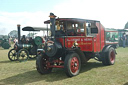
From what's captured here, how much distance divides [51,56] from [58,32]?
99cm

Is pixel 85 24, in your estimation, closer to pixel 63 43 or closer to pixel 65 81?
pixel 63 43

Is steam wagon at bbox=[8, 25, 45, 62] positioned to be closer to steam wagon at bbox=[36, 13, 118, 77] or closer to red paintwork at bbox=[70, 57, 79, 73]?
steam wagon at bbox=[36, 13, 118, 77]

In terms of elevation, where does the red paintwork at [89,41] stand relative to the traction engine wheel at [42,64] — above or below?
above

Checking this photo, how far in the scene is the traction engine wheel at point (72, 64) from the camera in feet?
16.7

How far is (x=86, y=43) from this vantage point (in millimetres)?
6160

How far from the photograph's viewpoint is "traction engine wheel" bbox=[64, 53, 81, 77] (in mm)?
5094

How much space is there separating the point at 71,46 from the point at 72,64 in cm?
77

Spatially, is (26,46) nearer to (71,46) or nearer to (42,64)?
(42,64)

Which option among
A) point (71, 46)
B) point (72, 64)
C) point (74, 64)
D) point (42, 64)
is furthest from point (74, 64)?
point (42, 64)

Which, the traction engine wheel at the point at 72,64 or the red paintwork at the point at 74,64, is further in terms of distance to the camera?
the red paintwork at the point at 74,64

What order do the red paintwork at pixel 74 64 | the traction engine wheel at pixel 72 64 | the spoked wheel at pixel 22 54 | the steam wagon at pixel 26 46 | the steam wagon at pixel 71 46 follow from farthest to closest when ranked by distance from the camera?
the steam wagon at pixel 26 46 < the spoked wheel at pixel 22 54 < the steam wagon at pixel 71 46 < the red paintwork at pixel 74 64 < the traction engine wheel at pixel 72 64

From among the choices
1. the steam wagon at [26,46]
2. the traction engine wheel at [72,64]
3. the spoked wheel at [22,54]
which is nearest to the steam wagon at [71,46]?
the traction engine wheel at [72,64]

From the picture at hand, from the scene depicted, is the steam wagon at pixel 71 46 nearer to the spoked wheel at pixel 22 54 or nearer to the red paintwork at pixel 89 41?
the red paintwork at pixel 89 41

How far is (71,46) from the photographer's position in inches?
229
